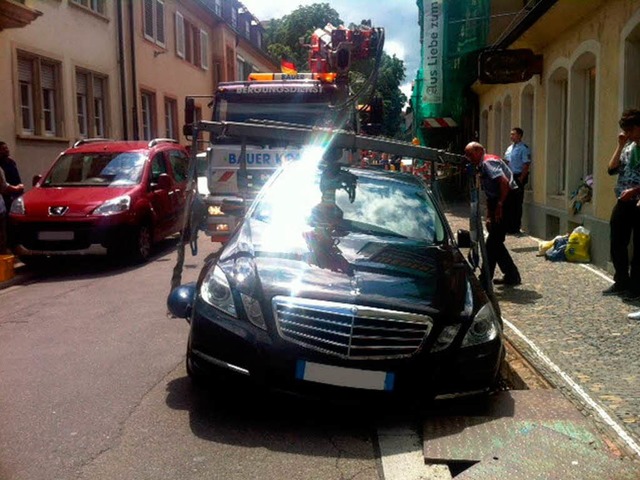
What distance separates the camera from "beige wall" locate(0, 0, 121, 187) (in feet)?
50.5

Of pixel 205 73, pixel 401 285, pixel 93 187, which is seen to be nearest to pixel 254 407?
pixel 401 285

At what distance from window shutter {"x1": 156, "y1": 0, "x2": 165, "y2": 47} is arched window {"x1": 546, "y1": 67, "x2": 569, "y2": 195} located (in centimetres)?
1572

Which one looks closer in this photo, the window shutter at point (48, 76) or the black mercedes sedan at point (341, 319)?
the black mercedes sedan at point (341, 319)

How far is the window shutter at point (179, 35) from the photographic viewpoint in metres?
27.9

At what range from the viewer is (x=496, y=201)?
8883 mm

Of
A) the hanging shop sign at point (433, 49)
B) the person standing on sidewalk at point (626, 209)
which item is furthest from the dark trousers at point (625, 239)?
the hanging shop sign at point (433, 49)

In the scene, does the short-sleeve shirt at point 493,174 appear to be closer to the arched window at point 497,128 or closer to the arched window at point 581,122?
the arched window at point 581,122

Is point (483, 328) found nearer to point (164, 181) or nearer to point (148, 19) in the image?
point (164, 181)

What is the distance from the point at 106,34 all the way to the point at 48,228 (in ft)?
37.4

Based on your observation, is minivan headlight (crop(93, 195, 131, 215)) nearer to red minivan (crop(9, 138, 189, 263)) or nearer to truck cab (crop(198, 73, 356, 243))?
red minivan (crop(9, 138, 189, 263))

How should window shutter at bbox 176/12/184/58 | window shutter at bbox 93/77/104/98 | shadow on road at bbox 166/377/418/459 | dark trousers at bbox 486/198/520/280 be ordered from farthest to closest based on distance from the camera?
window shutter at bbox 176/12/184/58, window shutter at bbox 93/77/104/98, dark trousers at bbox 486/198/520/280, shadow on road at bbox 166/377/418/459

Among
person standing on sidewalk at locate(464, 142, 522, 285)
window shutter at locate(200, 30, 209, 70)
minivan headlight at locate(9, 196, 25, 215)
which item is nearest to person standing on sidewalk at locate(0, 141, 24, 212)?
minivan headlight at locate(9, 196, 25, 215)

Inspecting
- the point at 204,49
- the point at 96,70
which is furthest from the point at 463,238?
the point at 204,49

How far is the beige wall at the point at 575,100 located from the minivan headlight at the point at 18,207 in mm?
8098
